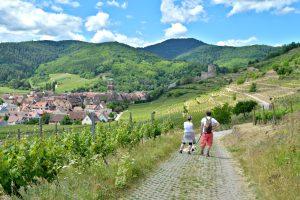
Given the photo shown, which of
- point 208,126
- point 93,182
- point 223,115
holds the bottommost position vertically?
point 223,115

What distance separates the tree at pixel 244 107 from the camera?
7750cm

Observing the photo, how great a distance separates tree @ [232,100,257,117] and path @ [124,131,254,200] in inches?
2385

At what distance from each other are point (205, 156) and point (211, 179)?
6656 millimetres

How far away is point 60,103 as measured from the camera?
195625 mm

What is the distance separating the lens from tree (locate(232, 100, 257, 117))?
77.5 m

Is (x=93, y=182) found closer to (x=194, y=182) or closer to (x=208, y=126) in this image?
(x=194, y=182)

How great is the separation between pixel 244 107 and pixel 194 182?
67874mm

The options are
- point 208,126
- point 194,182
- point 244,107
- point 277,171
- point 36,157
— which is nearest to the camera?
point 36,157

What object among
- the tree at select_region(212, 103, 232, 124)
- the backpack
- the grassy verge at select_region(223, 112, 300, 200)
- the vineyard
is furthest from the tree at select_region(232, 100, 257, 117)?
the vineyard

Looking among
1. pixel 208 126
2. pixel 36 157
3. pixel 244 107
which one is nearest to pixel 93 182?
pixel 36 157

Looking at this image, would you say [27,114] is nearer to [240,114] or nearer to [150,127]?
[240,114]

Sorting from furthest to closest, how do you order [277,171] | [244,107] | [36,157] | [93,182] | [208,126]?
1. [244,107]
2. [208,126]
3. [277,171]
4. [93,182]
5. [36,157]

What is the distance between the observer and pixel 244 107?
7950cm

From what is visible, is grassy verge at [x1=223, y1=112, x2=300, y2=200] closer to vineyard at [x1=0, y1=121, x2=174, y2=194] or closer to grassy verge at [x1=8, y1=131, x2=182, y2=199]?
A: grassy verge at [x1=8, y1=131, x2=182, y2=199]
